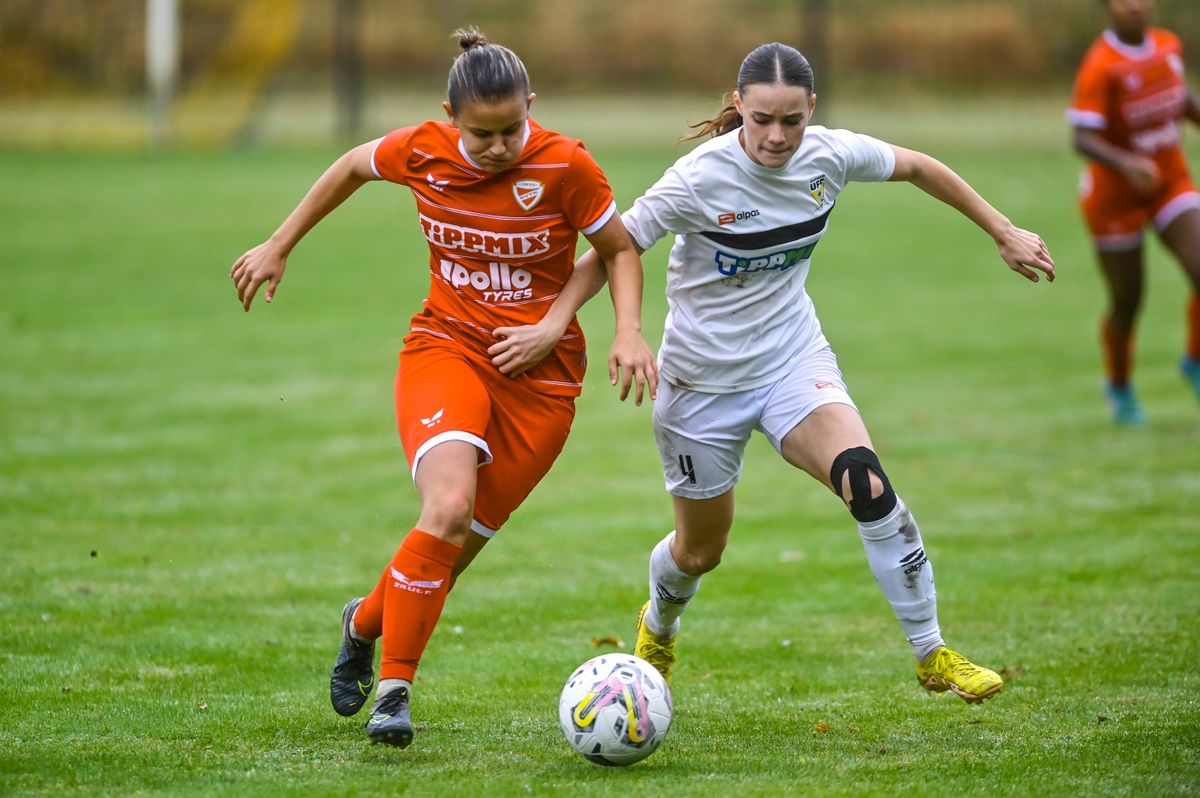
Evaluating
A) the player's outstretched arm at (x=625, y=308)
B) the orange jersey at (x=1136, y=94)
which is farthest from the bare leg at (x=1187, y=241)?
the player's outstretched arm at (x=625, y=308)

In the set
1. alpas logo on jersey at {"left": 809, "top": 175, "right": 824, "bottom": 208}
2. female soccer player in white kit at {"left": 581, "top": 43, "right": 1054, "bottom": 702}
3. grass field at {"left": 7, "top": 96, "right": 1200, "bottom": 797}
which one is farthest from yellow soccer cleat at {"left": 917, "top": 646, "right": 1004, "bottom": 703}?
alpas logo on jersey at {"left": 809, "top": 175, "right": 824, "bottom": 208}

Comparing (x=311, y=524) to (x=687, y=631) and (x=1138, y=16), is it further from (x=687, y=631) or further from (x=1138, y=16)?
(x=1138, y=16)

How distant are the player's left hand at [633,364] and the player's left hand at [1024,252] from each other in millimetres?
1315

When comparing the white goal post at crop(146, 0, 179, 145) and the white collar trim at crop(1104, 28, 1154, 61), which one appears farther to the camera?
the white goal post at crop(146, 0, 179, 145)

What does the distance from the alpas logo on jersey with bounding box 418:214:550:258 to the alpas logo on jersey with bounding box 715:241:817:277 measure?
64 cm

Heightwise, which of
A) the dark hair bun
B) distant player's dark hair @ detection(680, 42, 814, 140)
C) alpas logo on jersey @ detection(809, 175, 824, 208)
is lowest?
alpas logo on jersey @ detection(809, 175, 824, 208)

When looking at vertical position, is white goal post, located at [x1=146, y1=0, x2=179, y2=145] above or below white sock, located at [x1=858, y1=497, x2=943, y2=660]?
below

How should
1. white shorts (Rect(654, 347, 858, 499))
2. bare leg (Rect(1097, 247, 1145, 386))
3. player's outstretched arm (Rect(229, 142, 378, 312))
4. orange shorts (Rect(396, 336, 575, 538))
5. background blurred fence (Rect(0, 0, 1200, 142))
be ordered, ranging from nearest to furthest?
orange shorts (Rect(396, 336, 575, 538))
player's outstretched arm (Rect(229, 142, 378, 312))
white shorts (Rect(654, 347, 858, 499))
bare leg (Rect(1097, 247, 1145, 386))
background blurred fence (Rect(0, 0, 1200, 142))

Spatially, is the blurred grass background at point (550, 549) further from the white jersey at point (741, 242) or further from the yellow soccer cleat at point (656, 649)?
the white jersey at point (741, 242)

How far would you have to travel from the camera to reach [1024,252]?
17.3ft

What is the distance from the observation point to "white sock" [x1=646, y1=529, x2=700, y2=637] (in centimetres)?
570

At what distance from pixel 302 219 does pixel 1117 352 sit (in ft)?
25.0

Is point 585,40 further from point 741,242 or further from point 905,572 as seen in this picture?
point 905,572

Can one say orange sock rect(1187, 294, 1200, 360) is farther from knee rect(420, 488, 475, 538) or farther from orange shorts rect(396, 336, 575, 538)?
knee rect(420, 488, 475, 538)
